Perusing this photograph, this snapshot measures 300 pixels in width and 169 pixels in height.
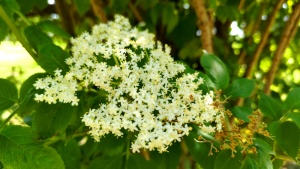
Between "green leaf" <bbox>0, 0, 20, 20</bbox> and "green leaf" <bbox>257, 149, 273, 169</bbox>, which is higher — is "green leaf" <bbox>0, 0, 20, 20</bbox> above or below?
above

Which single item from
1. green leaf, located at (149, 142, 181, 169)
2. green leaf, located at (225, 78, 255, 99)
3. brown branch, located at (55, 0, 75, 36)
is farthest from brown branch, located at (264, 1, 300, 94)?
brown branch, located at (55, 0, 75, 36)

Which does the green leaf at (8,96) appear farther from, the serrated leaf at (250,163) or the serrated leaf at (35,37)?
the serrated leaf at (250,163)

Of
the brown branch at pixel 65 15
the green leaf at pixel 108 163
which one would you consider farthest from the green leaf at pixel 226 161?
the brown branch at pixel 65 15

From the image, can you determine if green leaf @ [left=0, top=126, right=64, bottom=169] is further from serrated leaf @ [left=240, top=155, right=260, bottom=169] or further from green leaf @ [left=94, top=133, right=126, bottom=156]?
serrated leaf @ [left=240, top=155, right=260, bottom=169]

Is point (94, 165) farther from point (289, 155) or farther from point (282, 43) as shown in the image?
point (282, 43)

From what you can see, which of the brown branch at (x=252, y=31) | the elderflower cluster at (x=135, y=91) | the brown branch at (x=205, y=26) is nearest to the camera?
the elderflower cluster at (x=135, y=91)

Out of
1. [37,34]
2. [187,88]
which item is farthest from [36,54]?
[187,88]
